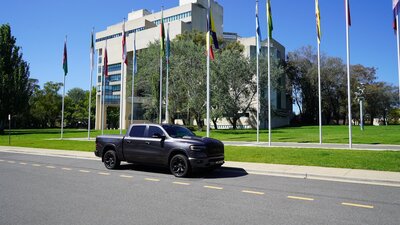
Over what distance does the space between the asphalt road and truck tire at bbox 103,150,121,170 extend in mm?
1550

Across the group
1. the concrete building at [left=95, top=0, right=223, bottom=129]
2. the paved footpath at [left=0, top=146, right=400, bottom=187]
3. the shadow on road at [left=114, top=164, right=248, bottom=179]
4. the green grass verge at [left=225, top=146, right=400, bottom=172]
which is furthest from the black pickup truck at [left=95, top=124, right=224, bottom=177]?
the concrete building at [left=95, top=0, right=223, bottom=129]

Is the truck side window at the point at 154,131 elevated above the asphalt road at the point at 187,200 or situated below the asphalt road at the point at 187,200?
above

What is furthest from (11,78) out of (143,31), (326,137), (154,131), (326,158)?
(326,158)

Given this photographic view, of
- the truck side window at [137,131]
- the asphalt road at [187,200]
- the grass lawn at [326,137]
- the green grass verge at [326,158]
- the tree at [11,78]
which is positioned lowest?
the asphalt road at [187,200]

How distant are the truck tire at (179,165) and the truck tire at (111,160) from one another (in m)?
2.76

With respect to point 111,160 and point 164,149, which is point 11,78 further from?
point 164,149

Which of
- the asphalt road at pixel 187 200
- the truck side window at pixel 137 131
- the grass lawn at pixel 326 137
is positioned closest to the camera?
the asphalt road at pixel 187 200

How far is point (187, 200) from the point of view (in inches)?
290

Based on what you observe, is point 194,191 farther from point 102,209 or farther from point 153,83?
point 153,83

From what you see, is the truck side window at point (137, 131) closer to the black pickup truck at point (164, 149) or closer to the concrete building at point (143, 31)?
the black pickup truck at point (164, 149)

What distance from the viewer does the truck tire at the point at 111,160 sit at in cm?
1267

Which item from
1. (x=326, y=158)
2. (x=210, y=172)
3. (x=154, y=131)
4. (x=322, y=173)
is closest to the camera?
(x=322, y=173)

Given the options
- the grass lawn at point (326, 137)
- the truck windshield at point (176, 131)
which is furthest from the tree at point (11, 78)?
the truck windshield at point (176, 131)

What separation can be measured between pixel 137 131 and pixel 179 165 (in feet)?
8.06
